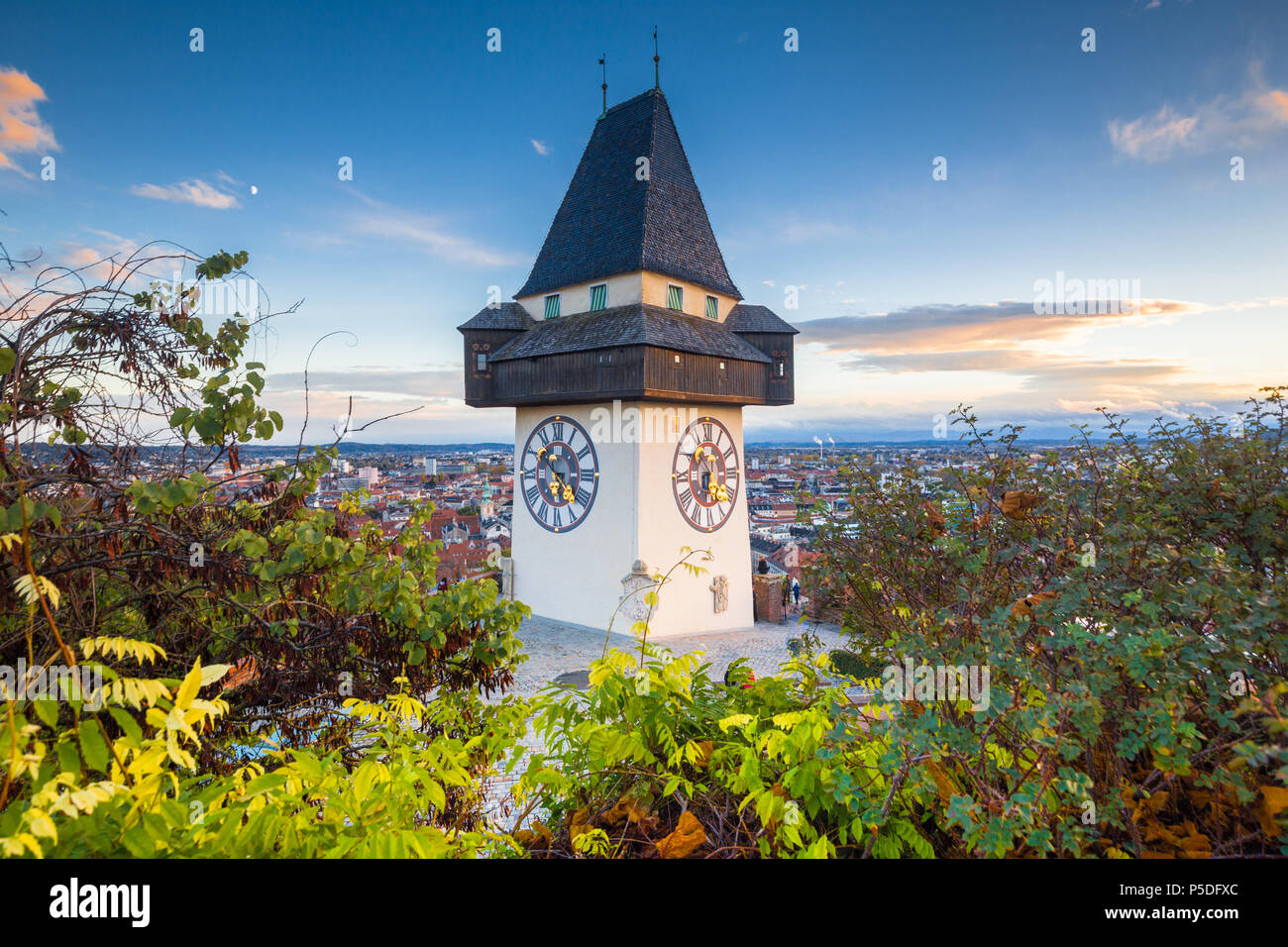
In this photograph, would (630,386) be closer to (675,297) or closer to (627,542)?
(675,297)

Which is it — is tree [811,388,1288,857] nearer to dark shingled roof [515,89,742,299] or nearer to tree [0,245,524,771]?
tree [0,245,524,771]

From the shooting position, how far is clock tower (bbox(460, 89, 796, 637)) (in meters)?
11.6

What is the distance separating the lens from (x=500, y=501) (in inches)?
648

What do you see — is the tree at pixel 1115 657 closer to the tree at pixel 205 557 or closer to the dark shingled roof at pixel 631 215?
the tree at pixel 205 557

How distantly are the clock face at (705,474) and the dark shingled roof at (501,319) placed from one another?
4.45 metres

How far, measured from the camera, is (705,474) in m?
12.5

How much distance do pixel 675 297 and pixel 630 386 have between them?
2.64 m

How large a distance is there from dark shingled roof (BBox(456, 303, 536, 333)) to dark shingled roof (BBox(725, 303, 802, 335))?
14.2ft

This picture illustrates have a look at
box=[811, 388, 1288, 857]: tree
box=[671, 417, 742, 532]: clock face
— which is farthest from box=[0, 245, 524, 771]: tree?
box=[671, 417, 742, 532]: clock face

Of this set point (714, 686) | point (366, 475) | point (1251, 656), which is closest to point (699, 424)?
point (366, 475)

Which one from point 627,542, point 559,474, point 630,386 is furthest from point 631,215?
point 627,542
